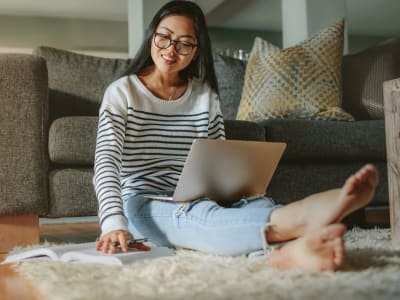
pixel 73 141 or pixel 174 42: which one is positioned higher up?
pixel 174 42

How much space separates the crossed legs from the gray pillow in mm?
1571

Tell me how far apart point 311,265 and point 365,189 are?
7.0 inches

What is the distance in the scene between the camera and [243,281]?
99cm

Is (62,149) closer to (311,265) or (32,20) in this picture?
(311,265)

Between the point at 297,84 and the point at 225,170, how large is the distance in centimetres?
117

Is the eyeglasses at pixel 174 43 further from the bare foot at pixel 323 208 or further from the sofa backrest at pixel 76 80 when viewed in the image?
the sofa backrest at pixel 76 80

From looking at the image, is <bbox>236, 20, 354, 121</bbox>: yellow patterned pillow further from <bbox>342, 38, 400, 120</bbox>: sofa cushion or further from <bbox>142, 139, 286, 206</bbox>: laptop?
<bbox>142, 139, 286, 206</bbox>: laptop

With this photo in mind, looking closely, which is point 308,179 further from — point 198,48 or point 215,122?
point 198,48

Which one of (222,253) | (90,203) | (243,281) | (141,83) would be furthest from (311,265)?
(90,203)

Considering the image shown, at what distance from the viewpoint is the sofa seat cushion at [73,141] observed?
1828 mm

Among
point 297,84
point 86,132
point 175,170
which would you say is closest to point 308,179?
point 297,84

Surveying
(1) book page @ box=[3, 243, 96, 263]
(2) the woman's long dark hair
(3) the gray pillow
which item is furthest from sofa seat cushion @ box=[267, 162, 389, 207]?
(1) book page @ box=[3, 243, 96, 263]

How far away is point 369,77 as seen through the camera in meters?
2.59

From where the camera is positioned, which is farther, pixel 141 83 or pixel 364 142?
pixel 364 142
